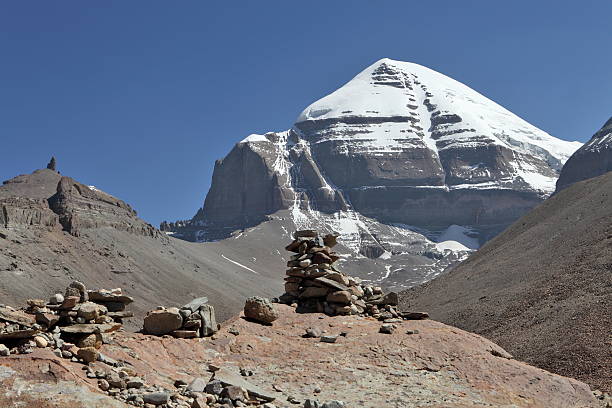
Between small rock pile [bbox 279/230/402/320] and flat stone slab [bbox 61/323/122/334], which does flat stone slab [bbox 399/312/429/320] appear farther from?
flat stone slab [bbox 61/323/122/334]

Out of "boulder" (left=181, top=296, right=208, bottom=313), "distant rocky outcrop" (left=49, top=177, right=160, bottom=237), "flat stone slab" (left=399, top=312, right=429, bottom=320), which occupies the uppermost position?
"distant rocky outcrop" (left=49, top=177, right=160, bottom=237)

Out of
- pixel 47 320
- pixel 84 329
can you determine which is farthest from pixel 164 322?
pixel 47 320

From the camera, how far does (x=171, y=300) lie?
124 metres

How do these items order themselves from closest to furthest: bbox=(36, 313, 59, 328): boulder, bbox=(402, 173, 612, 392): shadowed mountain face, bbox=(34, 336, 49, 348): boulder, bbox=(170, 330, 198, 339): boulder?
1. bbox=(34, 336, 49, 348): boulder
2. bbox=(36, 313, 59, 328): boulder
3. bbox=(170, 330, 198, 339): boulder
4. bbox=(402, 173, 612, 392): shadowed mountain face

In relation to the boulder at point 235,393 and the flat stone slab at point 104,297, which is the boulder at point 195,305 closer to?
the flat stone slab at point 104,297

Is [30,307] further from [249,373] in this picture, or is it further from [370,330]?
[370,330]

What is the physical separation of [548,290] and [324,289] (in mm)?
35477

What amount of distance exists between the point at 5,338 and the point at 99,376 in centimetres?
213

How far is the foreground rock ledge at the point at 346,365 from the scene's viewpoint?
1650 cm

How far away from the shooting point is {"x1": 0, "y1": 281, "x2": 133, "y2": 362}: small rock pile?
1524 cm

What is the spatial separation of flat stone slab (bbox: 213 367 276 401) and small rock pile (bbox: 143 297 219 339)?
95.1 inches

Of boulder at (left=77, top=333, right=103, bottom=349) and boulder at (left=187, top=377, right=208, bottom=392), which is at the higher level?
boulder at (left=77, top=333, right=103, bottom=349)

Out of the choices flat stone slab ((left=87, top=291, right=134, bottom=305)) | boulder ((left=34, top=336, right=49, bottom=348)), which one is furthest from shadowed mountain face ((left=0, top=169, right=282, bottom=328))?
boulder ((left=34, top=336, right=49, bottom=348))

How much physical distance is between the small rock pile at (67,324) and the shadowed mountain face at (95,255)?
71.3m
